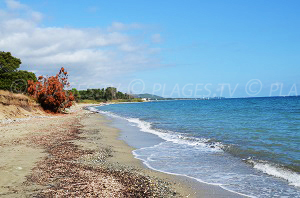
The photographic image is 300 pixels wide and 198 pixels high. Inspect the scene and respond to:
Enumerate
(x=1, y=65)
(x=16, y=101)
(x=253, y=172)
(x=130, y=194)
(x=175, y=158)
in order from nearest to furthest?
(x=130, y=194), (x=253, y=172), (x=175, y=158), (x=16, y=101), (x=1, y=65)

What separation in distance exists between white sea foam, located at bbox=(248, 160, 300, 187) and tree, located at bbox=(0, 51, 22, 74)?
68718mm

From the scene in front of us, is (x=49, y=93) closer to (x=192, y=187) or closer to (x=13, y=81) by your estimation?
(x=13, y=81)

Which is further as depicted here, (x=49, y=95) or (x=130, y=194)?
(x=49, y=95)

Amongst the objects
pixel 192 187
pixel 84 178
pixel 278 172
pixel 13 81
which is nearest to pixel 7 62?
pixel 13 81

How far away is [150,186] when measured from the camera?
8961 millimetres

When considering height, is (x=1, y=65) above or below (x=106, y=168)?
above

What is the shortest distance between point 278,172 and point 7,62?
237ft

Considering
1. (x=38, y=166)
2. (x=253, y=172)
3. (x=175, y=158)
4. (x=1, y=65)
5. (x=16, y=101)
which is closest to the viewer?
(x=38, y=166)

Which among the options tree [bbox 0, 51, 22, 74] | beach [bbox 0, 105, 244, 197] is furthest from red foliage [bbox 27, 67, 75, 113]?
beach [bbox 0, 105, 244, 197]

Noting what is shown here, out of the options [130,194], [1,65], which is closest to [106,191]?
[130,194]

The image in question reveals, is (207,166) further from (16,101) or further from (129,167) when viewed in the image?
(16,101)

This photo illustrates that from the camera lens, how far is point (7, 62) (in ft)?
222

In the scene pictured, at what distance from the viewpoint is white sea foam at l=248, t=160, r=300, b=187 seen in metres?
10.4

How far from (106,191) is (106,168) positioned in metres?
3.36
